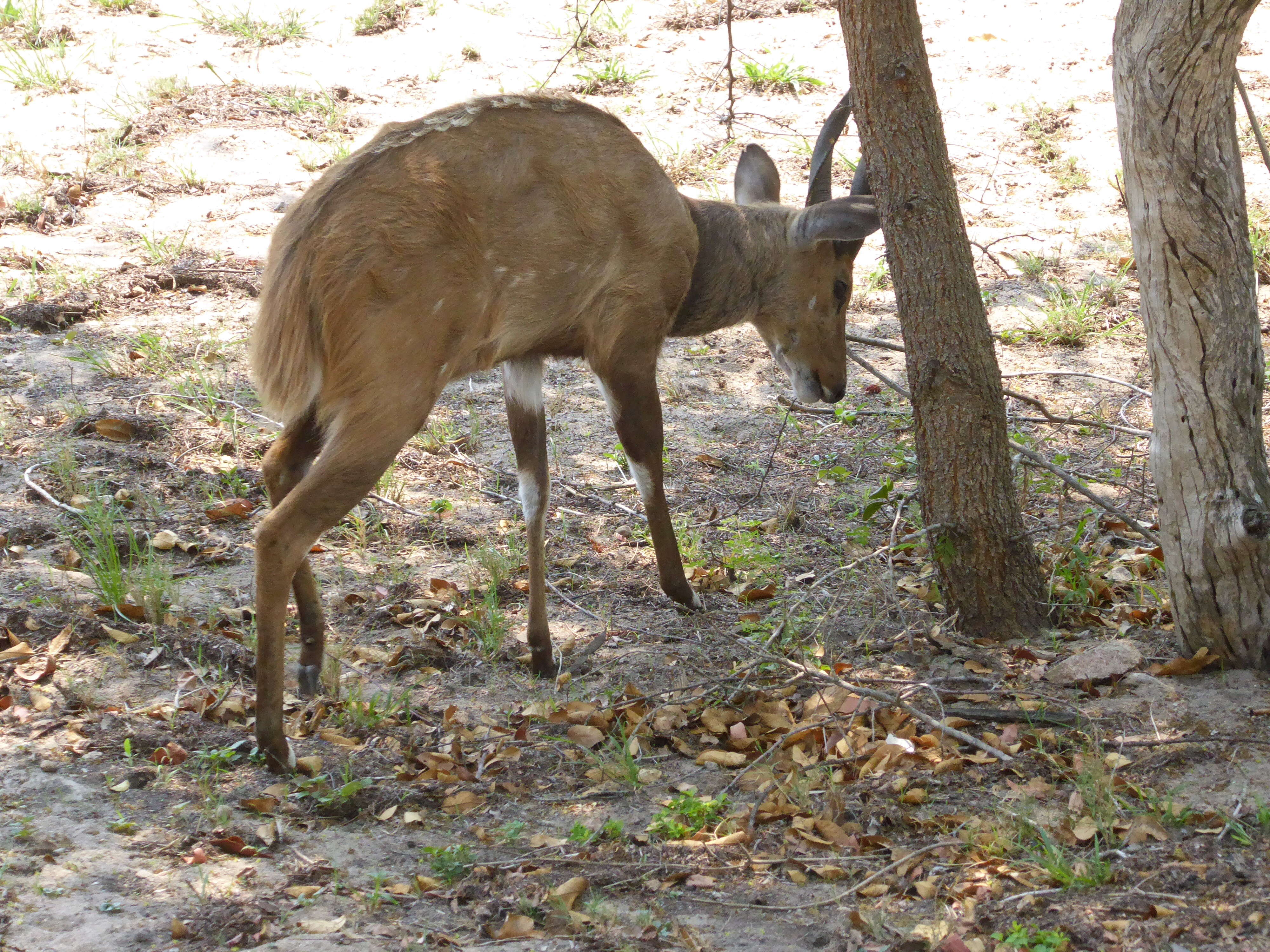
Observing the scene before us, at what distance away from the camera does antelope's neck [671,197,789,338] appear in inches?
209

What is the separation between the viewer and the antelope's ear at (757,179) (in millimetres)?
6031

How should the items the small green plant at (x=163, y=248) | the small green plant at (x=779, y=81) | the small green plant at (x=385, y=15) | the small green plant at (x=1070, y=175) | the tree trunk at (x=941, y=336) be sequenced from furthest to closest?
the small green plant at (x=385, y=15) → the small green plant at (x=779, y=81) → the small green plant at (x=1070, y=175) → the small green plant at (x=163, y=248) → the tree trunk at (x=941, y=336)

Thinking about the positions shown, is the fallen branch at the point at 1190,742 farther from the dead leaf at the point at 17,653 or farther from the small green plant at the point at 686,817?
the dead leaf at the point at 17,653

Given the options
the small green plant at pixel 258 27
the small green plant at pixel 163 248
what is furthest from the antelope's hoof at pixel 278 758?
the small green plant at pixel 258 27

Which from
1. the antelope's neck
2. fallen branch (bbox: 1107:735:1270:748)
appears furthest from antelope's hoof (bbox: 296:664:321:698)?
fallen branch (bbox: 1107:735:1270:748)

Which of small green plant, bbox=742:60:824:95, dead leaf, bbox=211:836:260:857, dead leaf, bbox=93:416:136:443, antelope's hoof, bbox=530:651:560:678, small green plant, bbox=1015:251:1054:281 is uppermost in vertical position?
small green plant, bbox=742:60:824:95

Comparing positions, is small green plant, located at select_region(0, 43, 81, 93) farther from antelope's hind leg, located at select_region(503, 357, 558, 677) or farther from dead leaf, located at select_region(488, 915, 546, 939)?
dead leaf, located at select_region(488, 915, 546, 939)

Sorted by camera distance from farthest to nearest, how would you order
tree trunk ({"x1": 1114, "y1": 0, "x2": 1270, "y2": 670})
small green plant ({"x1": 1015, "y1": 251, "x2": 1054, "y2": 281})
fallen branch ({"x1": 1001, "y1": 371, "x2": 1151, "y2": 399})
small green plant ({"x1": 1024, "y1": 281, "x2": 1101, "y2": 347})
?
small green plant ({"x1": 1015, "y1": 251, "x2": 1054, "y2": 281})
small green plant ({"x1": 1024, "y1": 281, "x2": 1101, "y2": 347})
fallen branch ({"x1": 1001, "y1": 371, "x2": 1151, "y2": 399})
tree trunk ({"x1": 1114, "y1": 0, "x2": 1270, "y2": 670})

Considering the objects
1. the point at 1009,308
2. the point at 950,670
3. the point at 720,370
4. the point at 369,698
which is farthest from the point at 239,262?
the point at 950,670

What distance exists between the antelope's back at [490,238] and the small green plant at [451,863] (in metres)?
1.49

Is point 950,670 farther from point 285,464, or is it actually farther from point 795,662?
point 285,464

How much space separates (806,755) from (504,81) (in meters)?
7.06

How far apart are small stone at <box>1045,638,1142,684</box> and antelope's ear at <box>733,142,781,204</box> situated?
286cm

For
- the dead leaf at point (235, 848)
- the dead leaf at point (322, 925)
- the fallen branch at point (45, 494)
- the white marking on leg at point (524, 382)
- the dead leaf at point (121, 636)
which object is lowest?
the dead leaf at point (322, 925)
